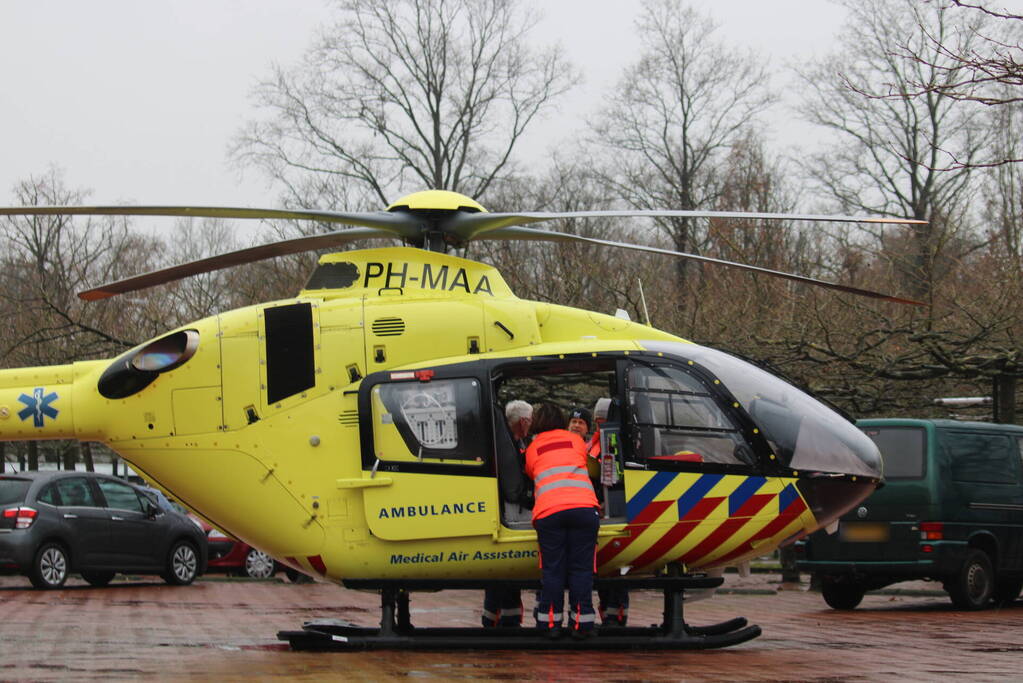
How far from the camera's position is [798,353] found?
18.1m

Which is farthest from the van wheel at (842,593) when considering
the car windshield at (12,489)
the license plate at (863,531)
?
the car windshield at (12,489)

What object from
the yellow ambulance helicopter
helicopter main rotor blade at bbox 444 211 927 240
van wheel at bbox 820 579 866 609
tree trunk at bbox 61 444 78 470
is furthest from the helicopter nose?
tree trunk at bbox 61 444 78 470

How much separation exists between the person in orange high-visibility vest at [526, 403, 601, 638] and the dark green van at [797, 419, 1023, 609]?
18.6 ft

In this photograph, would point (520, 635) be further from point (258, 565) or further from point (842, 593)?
point (258, 565)

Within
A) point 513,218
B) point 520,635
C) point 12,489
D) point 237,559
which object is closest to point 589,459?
point 520,635

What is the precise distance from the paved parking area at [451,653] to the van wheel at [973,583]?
230 millimetres

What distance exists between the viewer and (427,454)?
988 cm

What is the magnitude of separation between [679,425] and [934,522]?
5.79 m

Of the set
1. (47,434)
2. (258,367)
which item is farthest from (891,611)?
(47,434)

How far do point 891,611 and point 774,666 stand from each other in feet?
21.5

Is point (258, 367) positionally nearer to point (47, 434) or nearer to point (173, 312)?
point (47, 434)

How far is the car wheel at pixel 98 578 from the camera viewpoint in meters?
19.1

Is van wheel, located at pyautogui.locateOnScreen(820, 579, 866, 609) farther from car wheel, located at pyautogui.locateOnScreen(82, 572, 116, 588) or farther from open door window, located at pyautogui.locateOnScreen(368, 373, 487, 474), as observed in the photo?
car wheel, located at pyautogui.locateOnScreen(82, 572, 116, 588)

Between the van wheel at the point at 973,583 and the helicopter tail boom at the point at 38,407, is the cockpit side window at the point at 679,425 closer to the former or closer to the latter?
the helicopter tail boom at the point at 38,407
